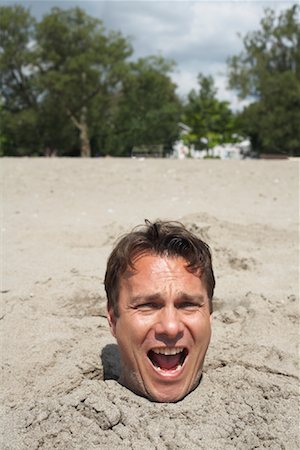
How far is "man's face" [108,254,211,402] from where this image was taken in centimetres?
210

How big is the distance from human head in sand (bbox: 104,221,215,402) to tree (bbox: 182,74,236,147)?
34.6 metres

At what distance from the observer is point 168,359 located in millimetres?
2156

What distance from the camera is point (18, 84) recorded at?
28.3m

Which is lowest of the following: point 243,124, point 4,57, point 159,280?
point 159,280

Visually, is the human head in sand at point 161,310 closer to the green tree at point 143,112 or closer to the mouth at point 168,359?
the mouth at point 168,359

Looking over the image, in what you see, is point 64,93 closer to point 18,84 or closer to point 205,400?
point 18,84

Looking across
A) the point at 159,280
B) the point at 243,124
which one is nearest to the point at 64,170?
the point at 159,280

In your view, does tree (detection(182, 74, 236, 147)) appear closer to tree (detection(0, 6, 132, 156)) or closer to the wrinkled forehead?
tree (detection(0, 6, 132, 156))

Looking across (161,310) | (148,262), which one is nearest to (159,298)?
(161,310)

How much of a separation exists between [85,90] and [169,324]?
26403 millimetres

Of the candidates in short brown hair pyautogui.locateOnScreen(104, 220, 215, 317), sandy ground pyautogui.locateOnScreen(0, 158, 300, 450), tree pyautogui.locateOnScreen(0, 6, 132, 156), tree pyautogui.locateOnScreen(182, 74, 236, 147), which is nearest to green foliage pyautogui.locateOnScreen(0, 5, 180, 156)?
tree pyautogui.locateOnScreen(0, 6, 132, 156)

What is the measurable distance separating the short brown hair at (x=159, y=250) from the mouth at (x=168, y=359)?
0.78 ft

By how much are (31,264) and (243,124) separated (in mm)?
32717

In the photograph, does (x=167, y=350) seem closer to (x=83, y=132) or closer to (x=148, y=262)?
(x=148, y=262)
